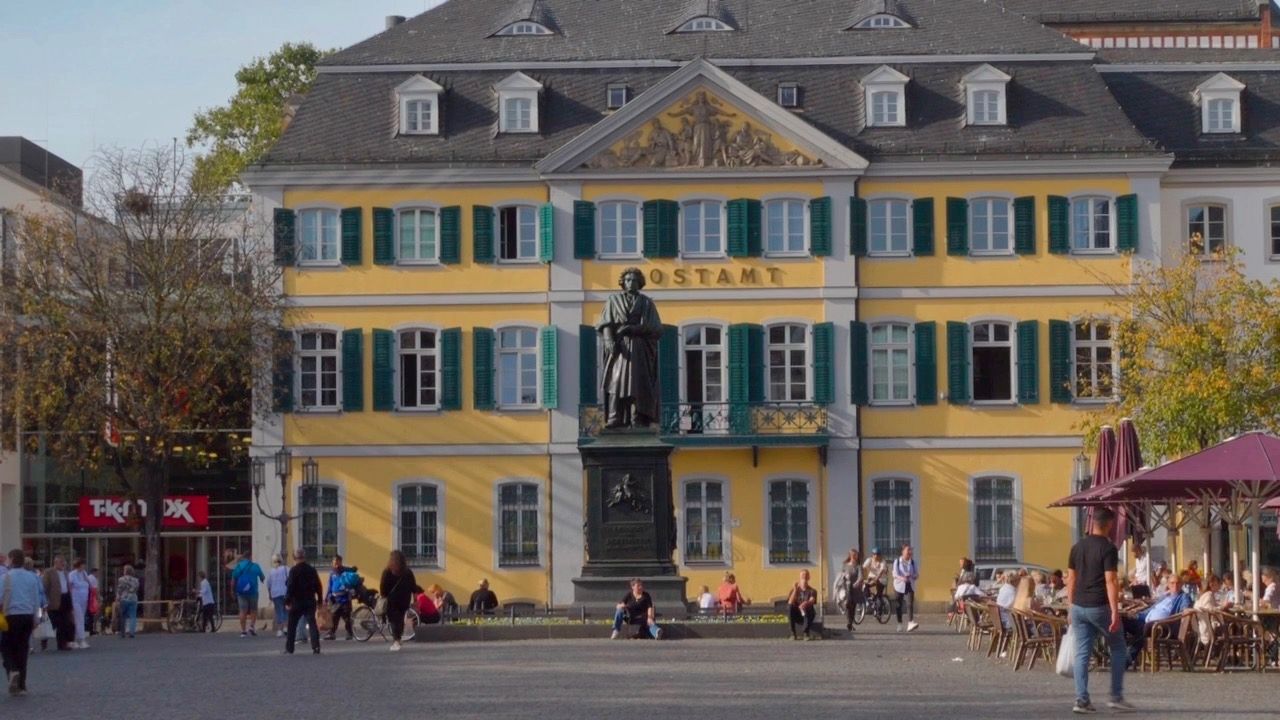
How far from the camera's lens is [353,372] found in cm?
5172

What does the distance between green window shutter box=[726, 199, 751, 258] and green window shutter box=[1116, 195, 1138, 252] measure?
7.77m

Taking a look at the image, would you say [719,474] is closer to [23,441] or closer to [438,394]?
[438,394]

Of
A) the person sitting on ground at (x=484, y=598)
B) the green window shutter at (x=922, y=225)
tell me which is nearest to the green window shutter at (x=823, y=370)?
the green window shutter at (x=922, y=225)

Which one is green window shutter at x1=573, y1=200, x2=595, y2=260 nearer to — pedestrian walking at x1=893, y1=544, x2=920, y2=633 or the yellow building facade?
the yellow building facade

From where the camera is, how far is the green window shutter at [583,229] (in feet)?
169

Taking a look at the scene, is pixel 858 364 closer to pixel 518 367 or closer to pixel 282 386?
pixel 518 367

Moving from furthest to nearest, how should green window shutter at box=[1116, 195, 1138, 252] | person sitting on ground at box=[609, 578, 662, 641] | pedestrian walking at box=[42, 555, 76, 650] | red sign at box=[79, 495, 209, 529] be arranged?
red sign at box=[79, 495, 209, 529]
green window shutter at box=[1116, 195, 1138, 252]
pedestrian walking at box=[42, 555, 76, 650]
person sitting on ground at box=[609, 578, 662, 641]

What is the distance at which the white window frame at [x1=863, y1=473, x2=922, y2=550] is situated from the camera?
51.0 metres

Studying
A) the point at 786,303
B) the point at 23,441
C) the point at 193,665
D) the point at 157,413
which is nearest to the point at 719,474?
the point at 786,303

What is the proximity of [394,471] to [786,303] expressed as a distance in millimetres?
9035

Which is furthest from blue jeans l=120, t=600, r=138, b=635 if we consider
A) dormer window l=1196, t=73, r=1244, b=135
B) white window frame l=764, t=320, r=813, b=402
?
dormer window l=1196, t=73, r=1244, b=135

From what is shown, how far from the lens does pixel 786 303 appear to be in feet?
168

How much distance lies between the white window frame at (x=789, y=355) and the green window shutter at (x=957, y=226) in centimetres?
346

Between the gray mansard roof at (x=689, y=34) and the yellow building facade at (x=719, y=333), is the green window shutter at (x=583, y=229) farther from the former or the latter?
the gray mansard roof at (x=689, y=34)
